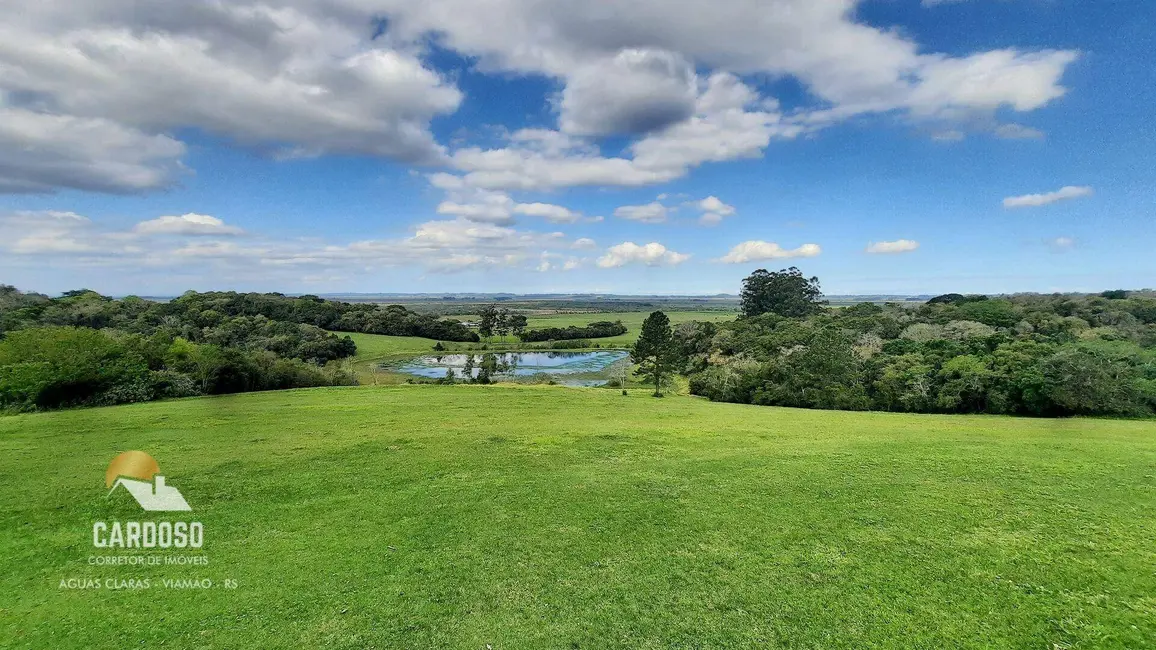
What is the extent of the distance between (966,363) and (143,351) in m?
47.2

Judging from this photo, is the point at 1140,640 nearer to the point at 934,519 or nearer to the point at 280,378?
the point at 934,519

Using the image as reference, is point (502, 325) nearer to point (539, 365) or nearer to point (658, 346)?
A: point (539, 365)

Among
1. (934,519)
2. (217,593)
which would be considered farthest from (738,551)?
(217,593)

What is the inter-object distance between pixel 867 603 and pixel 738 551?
6.53ft

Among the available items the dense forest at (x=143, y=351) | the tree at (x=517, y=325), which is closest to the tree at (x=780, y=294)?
the tree at (x=517, y=325)

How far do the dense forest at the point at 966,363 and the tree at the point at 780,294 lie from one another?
32.4m

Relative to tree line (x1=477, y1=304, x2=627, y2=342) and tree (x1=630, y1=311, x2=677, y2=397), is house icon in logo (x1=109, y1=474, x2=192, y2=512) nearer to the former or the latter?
tree (x1=630, y1=311, x2=677, y2=397)

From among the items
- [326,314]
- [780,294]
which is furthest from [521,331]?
[780,294]

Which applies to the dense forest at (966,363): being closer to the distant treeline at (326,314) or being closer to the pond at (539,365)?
the pond at (539,365)

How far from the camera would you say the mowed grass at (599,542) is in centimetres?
637

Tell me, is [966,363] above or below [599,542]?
above

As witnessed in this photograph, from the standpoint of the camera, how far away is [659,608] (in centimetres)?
684

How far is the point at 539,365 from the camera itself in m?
70.0

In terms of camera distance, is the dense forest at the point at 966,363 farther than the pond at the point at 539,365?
No
